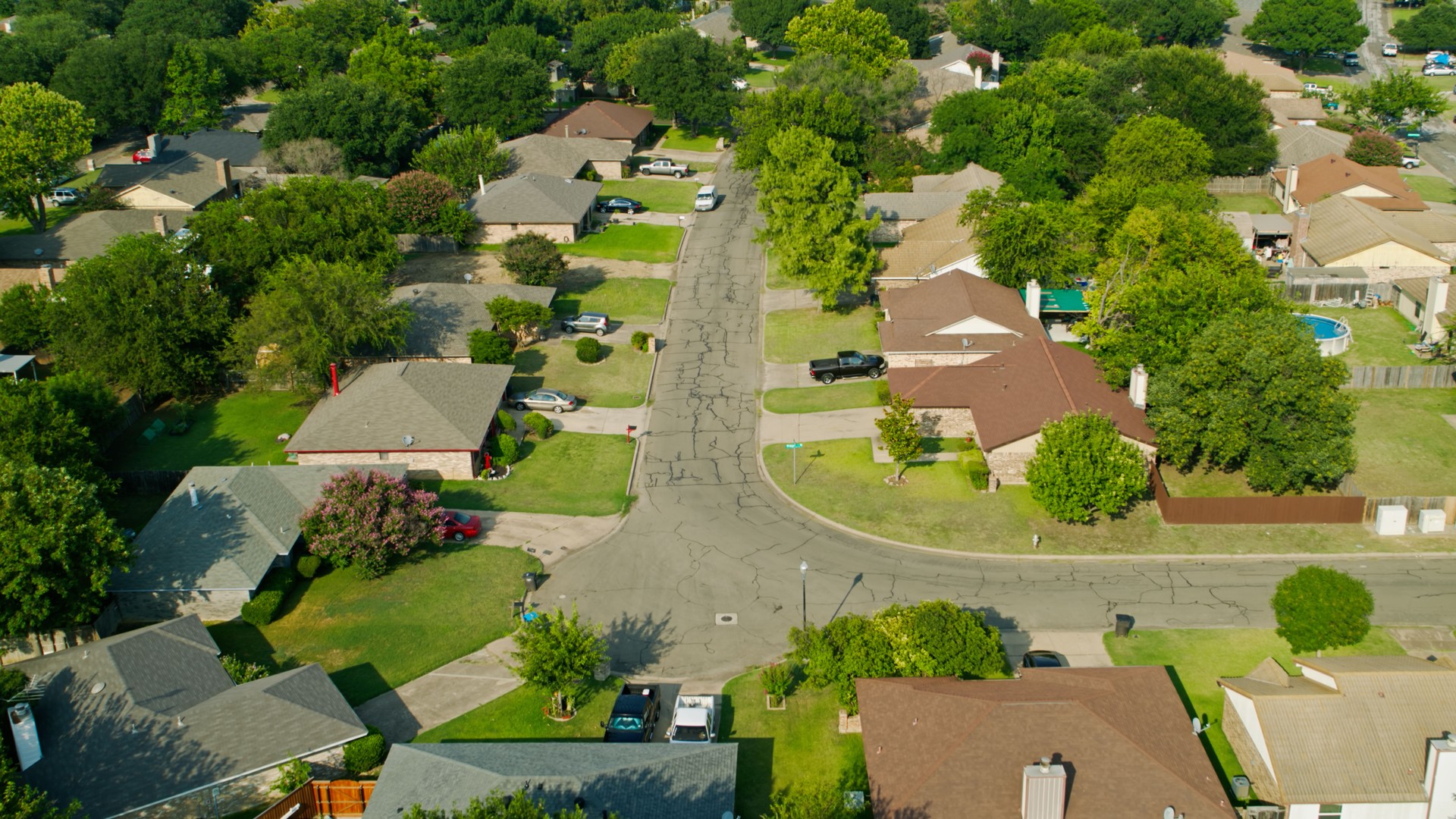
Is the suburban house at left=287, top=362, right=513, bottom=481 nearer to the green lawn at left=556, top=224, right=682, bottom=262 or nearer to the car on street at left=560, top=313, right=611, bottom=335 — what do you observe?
the car on street at left=560, top=313, right=611, bottom=335

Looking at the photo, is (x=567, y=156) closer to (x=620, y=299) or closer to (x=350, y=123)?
(x=350, y=123)

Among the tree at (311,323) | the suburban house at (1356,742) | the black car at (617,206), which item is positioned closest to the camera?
the suburban house at (1356,742)

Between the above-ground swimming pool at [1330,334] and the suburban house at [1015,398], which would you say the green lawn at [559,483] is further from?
the above-ground swimming pool at [1330,334]

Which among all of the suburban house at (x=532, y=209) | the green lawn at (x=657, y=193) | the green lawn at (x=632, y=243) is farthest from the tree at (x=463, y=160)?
the green lawn at (x=632, y=243)

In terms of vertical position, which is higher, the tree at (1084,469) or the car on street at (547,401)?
the tree at (1084,469)

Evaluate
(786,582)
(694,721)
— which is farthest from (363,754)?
(786,582)

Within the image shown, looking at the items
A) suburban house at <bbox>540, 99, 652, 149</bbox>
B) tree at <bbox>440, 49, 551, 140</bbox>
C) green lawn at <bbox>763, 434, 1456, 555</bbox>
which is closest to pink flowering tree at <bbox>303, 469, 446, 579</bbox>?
green lawn at <bbox>763, 434, 1456, 555</bbox>

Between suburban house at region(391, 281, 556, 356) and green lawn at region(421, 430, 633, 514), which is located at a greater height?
suburban house at region(391, 281, 556, 356)
